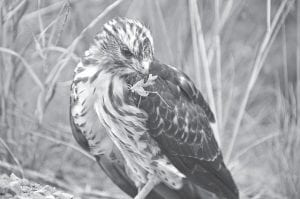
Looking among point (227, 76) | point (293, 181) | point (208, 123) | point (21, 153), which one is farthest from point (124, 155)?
point (227, 76)

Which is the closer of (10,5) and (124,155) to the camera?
(124,155)

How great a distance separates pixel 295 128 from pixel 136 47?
2173mm

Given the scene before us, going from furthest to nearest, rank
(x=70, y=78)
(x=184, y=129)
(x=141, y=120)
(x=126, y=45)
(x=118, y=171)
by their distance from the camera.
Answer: (x=70, y=78) < (x=118, y=171) < (x=184, y=129) < (x=141, y=120) < (x=126, y=45)

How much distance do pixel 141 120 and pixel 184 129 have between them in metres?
0.39

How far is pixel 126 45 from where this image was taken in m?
3.66

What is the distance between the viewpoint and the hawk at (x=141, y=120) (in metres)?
3.77

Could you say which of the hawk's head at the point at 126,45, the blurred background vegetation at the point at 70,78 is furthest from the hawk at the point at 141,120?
the blurred background vegetation at the point at 70,78

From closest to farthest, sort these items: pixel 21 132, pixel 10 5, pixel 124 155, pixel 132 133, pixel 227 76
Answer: pixel 132 133
pixel 124 155
pixel 10 5
pixel 21 132
pixel 227 76

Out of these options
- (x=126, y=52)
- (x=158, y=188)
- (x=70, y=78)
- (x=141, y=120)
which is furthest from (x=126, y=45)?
(x=70, y=78)

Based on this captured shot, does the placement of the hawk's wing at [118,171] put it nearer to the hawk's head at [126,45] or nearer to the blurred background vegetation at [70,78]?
the blurred background vegetation at [70,78]

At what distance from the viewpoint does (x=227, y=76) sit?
6402 mm

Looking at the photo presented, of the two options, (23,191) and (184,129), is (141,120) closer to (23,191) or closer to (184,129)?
(184,129)

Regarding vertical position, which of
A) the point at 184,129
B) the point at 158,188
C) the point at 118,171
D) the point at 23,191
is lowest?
the point at 158,188

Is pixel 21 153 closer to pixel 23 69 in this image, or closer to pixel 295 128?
pixel 23 69
